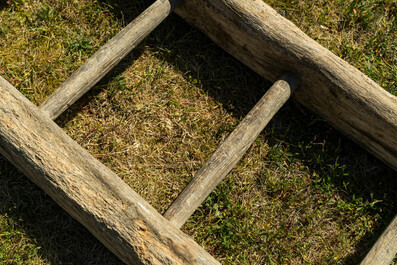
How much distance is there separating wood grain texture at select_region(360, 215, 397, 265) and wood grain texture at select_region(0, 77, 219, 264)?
3.33ft

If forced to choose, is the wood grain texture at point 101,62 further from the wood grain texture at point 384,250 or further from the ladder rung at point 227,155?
the wood grain texture at point 384,250

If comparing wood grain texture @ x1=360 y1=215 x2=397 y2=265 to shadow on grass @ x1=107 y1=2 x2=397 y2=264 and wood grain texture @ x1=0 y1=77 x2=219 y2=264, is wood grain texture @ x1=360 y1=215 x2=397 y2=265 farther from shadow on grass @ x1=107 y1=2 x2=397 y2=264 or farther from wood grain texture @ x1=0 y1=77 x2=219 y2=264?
wood grain texture @ x1=0 y1=77 x2=219 y2=264

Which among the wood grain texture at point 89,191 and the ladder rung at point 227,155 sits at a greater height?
the ladder rung at point 227,155

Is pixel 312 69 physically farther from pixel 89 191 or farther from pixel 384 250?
pixel 89 191

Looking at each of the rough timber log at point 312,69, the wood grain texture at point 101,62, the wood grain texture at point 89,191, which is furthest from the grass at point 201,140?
the wood grain texture at point 89,191

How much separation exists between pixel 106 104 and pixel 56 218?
0.92 metres

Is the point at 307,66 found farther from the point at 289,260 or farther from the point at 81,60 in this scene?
the point at 81,60

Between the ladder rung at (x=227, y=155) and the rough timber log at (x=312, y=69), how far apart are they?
5.9 inches

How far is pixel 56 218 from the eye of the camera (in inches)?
122

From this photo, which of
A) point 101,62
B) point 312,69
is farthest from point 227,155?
point 101,62

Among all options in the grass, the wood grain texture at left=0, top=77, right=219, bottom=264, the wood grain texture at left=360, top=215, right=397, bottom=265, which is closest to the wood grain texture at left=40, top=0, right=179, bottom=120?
the wood grain texture at left=0, top=77, right=219, bottom=264

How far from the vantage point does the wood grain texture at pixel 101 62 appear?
9.40 feet

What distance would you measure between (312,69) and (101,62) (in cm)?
144

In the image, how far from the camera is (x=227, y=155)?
9.28 ft
